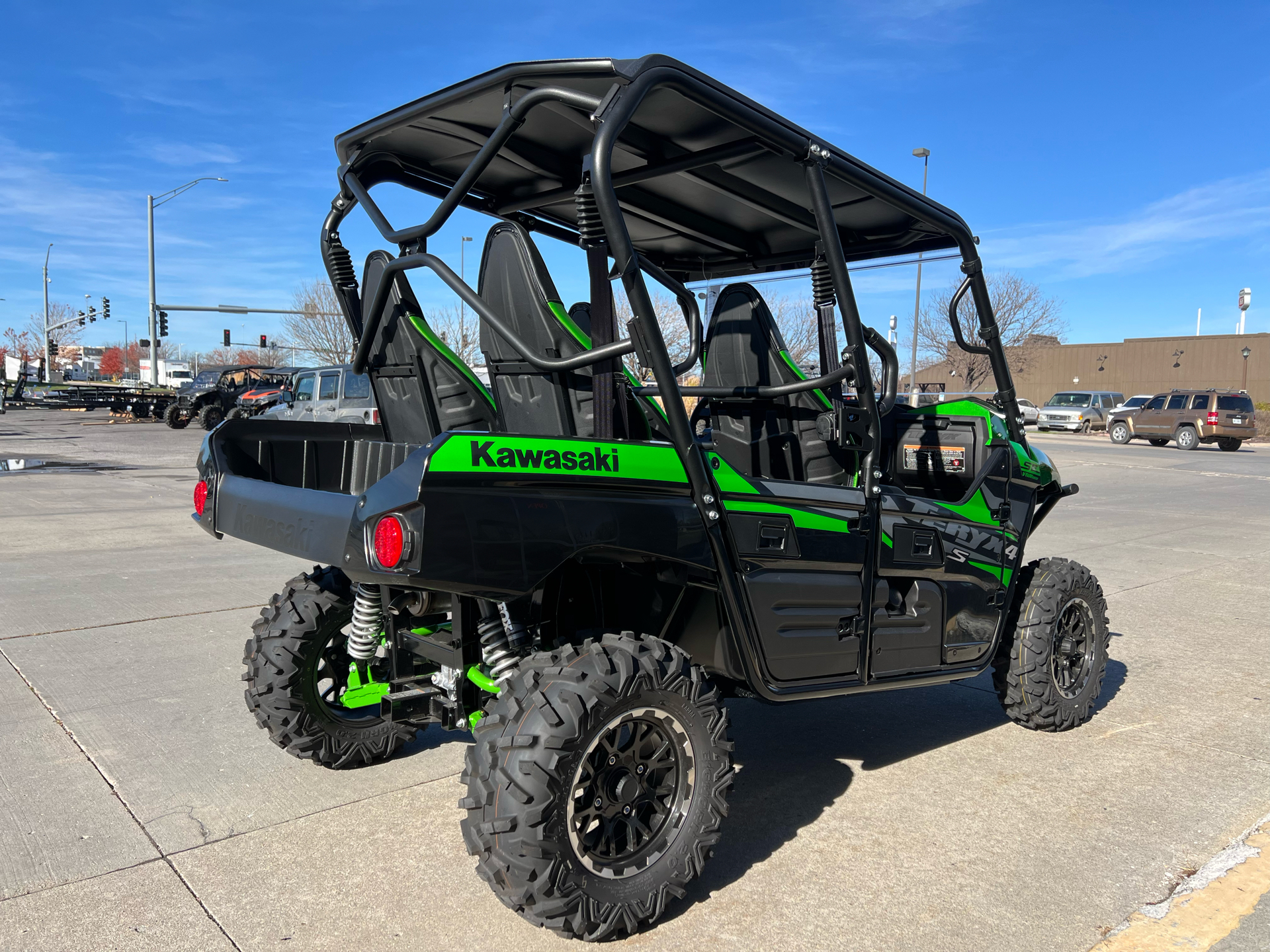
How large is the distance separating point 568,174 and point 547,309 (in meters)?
0.96

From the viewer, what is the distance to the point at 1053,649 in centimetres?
449

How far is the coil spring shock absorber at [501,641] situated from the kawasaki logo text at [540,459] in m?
0.62

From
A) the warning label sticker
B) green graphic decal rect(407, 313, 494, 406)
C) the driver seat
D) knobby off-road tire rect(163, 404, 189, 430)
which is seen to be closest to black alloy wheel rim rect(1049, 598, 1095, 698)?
the warning label sticker

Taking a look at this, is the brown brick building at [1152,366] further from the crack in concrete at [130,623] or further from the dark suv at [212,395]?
the crack in concrete at [130,623]

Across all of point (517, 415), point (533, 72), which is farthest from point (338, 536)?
point (533, 72)

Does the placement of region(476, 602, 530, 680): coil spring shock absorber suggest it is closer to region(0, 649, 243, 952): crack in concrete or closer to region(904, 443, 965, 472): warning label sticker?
region(0, 649, 243, 952): crack in concrete

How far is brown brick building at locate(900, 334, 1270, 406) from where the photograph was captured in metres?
54.1

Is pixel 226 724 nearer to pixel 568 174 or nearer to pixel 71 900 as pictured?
pixel 71 900

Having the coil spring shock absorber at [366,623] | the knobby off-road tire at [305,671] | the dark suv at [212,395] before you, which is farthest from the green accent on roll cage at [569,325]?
the dark suv at [212,395]

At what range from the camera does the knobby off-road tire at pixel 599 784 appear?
8.57 feet

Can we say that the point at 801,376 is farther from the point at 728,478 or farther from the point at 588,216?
the point at 588,216

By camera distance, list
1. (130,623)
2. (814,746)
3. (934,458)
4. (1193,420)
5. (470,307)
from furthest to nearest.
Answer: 1. (1193,420)
2. (130,623)
3. (934,458)
4. (814,746)
5. (470,307)

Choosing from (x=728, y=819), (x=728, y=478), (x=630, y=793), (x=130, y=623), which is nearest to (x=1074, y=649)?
(x=728, y=819)

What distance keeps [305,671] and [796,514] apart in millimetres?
1935
